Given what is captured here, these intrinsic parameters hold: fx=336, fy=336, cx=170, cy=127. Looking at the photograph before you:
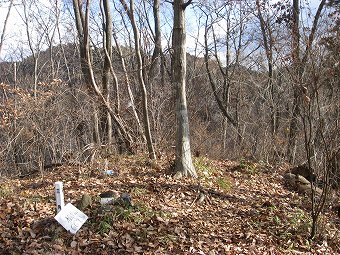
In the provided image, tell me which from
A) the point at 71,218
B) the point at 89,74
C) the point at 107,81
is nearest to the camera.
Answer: the point at 71,218

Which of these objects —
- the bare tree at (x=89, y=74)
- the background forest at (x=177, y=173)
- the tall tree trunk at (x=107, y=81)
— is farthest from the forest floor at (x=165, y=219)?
the tall tree trunk at (x=107, y=81)

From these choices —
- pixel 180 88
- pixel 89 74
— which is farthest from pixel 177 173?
pixel 89 74

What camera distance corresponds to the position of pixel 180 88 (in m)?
6.74

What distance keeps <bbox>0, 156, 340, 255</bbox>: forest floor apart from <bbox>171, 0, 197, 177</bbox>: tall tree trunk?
1.20 feet

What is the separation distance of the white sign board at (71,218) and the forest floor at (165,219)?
0.39 feet

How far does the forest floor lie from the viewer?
4.34m

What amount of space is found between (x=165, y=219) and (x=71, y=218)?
4.45 ft

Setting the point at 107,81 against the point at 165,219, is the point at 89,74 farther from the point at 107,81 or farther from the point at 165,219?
the point at 165,219

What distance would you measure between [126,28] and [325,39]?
12630 millimetres

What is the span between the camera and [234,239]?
475cm

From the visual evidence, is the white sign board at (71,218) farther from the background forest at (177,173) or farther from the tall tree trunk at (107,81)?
the tall tree trunk at (107,81)

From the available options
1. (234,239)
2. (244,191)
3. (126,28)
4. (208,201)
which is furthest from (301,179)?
(126,28)

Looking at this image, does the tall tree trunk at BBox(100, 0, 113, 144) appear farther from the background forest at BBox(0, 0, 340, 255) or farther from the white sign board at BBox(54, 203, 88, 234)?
the white sign board at BBox(54, 203, 88, 234)

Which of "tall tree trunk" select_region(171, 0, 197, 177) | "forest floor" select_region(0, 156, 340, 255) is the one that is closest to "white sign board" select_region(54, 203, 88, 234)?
"forest floor" select_region(0, 156, 340, 255)
